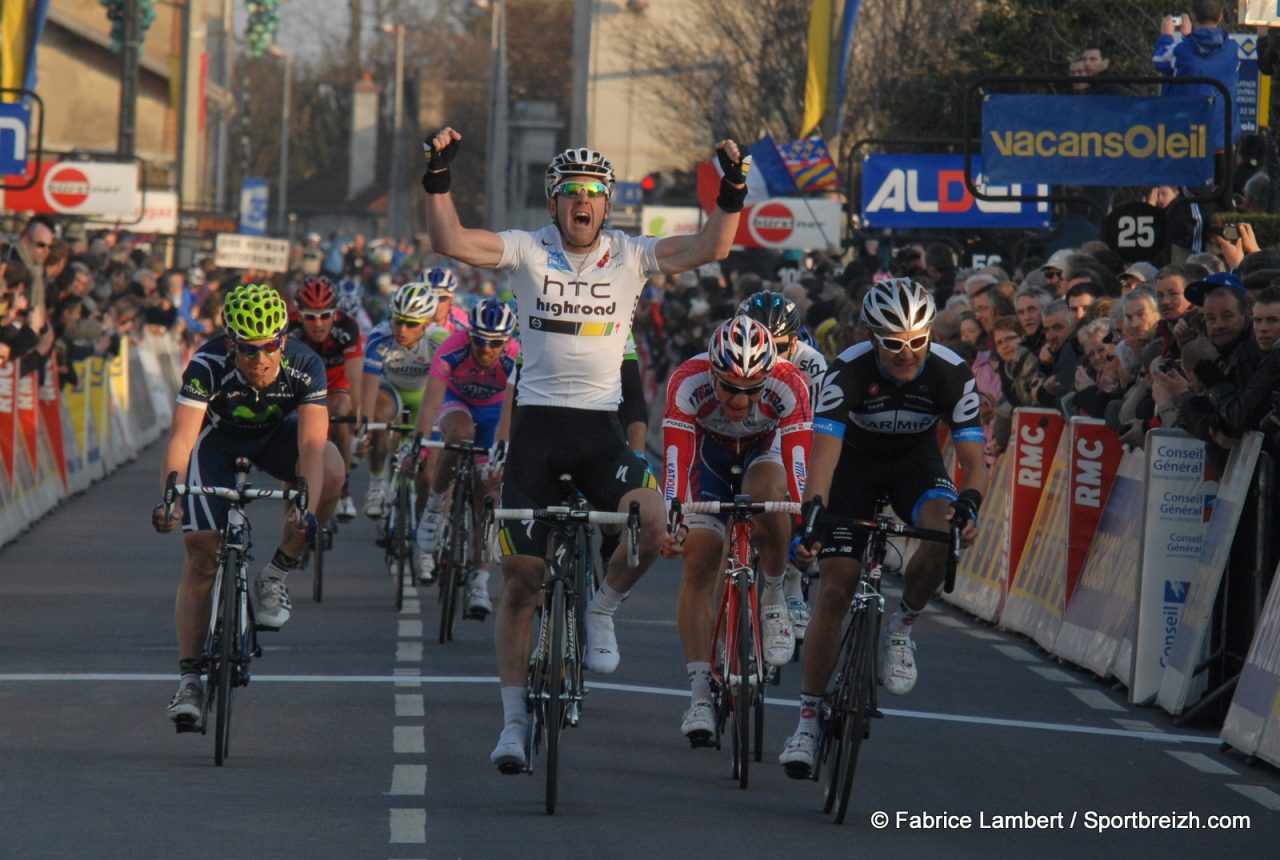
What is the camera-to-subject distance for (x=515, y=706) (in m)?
9.73

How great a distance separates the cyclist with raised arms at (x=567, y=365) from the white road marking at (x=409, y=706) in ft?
6.70

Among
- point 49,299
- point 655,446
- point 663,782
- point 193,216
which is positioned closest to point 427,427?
point 663,782

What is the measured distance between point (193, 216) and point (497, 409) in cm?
4126

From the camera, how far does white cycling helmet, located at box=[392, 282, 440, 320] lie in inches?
711

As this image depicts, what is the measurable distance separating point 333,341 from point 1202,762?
7.23 metres

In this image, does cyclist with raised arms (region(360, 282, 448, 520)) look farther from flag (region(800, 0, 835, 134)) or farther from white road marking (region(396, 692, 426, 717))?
flag (region(800, 0, 835, 134))

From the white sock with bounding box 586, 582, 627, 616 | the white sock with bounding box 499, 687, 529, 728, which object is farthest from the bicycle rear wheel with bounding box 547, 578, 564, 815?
the white sock with bounding box 586, 582, 627, 616

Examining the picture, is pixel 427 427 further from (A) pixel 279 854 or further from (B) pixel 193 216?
(B) pixel 193 216

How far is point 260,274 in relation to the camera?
58719 millimetres

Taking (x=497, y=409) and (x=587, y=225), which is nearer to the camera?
(x=587, y=225)

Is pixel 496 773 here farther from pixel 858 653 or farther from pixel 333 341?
pixel 333 341

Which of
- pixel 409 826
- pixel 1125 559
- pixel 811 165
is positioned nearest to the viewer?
pixel 409 826

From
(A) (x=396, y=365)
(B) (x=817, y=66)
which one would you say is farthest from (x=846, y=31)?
(A) (x=396, y=365)

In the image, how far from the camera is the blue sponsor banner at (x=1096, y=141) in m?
18.8
